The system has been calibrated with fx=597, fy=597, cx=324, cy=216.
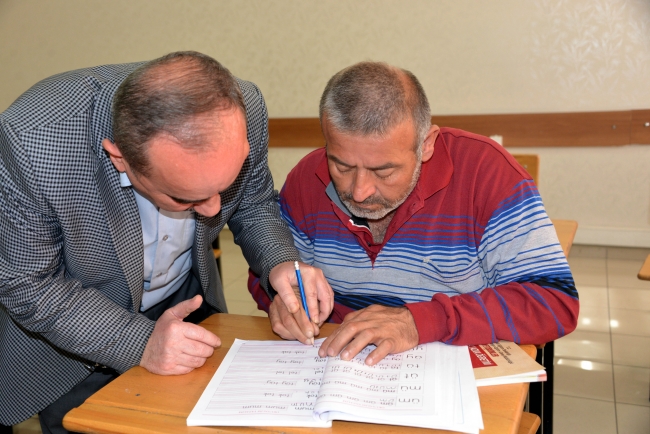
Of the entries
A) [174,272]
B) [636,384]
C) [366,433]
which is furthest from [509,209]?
[636,384]

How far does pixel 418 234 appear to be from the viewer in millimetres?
1763

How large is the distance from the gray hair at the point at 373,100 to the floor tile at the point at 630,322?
9.04ft

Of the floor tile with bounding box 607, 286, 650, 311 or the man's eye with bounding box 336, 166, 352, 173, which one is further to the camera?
the floor tile with bounding box 607, 286, 650, 311

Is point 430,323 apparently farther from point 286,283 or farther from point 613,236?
point 613,236

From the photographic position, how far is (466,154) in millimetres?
1757

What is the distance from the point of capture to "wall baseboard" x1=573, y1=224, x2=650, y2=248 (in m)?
5.01

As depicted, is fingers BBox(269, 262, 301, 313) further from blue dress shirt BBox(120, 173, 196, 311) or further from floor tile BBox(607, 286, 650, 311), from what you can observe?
floor tile BBox(607, 286, 650, 311)

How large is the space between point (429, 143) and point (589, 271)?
362 centimetres

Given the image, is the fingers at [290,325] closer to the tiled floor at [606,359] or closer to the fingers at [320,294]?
the fingers at [320,294]

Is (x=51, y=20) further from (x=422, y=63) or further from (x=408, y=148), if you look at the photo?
(x=408, y=148)

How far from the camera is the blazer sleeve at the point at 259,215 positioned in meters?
1.78

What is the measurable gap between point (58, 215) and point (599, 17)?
15.4 ft

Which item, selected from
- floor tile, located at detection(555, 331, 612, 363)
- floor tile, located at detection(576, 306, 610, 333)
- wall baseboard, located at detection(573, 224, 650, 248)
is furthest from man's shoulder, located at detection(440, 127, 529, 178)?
wall baseboard, located at detection(573, 224, 650, 248)

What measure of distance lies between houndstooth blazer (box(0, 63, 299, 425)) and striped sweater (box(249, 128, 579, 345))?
20.5 inches
